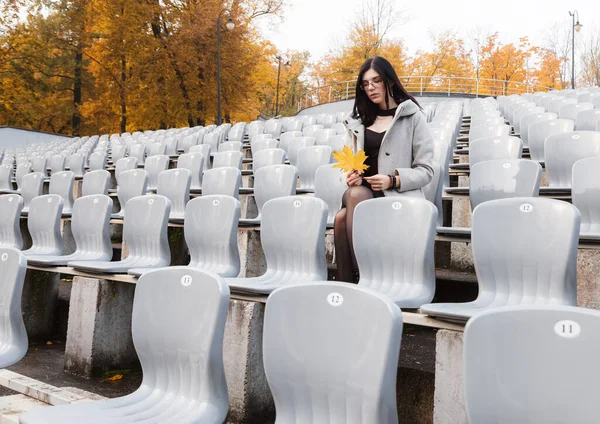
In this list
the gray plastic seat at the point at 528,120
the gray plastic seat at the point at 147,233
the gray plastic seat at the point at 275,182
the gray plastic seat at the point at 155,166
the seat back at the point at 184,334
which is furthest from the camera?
the gray plastic seat at the point at 155,166

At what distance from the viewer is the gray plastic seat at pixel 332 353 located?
1955 mm

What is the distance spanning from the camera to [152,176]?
27.7 ft

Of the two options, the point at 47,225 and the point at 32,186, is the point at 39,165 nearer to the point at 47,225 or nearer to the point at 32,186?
the point at 32,186

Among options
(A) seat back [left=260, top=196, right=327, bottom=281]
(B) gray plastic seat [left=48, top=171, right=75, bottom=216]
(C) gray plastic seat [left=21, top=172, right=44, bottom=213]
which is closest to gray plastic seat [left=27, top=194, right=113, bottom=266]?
(A) seat back [left=260, top=196, right=327, bottom=281]

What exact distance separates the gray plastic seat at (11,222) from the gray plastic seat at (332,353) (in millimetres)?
4446

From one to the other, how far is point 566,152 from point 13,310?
164 inches

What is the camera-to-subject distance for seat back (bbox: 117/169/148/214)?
22.3 feet

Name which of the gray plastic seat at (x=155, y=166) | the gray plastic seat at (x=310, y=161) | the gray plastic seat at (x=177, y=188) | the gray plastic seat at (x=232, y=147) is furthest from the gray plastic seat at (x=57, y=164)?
the gray plastic seat at (x=310, y=161)

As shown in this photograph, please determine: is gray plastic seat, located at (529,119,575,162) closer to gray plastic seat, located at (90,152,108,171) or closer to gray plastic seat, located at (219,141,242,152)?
gray plastic seat, located at (219,141,242,152)

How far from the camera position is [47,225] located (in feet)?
18.9

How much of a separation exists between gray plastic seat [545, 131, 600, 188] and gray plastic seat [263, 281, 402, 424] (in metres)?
3.63

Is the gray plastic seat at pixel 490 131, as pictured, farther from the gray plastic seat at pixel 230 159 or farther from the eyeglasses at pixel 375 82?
the eyeglasses at pixel 375 82

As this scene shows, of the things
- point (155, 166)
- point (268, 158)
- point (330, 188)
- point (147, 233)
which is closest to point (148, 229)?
point (147, 233)

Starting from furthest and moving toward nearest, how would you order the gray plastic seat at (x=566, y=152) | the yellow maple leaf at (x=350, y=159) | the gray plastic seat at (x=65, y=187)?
the gray plastic seat at (x=65, y=187), the gray plastic seat at (x=566, y=152), the yellow maple leaf at (x=350, y=159)
